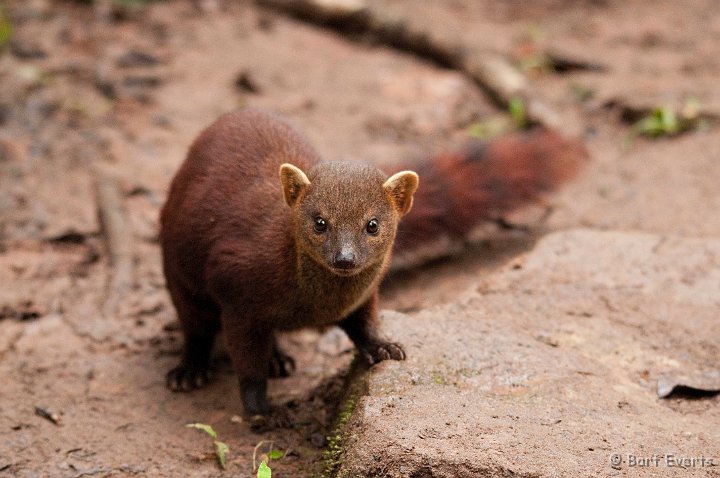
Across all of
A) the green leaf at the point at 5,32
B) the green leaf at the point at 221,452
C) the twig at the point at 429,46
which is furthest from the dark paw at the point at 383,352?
the green leaf at the point at 5,32

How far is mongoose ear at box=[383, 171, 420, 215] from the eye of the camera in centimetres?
475

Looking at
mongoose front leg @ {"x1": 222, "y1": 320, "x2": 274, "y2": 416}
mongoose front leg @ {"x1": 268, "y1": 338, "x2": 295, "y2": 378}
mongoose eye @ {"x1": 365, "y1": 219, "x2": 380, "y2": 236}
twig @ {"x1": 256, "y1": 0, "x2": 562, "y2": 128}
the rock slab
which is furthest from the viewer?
twig @ {"x1": 256, "y1": 0, "x2": 562, "y2": 128}

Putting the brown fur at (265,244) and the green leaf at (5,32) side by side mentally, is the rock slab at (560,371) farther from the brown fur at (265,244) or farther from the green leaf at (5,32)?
the green leaf at (5,32)

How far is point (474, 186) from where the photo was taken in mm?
6539

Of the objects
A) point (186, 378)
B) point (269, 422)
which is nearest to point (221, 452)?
point (269, 422)

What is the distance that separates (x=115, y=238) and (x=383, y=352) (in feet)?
10.1

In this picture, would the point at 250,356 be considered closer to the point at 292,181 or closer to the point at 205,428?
the point at 205,428

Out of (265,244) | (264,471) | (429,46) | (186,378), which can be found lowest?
(186,378)

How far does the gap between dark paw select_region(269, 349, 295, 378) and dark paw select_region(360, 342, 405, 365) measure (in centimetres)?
112

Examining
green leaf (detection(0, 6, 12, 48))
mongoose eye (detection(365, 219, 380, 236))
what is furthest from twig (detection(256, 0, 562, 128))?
mongoose eye (detection(365, 219, 380, 236))

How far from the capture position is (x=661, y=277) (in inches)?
222

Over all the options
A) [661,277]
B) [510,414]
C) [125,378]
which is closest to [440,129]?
[661,277]

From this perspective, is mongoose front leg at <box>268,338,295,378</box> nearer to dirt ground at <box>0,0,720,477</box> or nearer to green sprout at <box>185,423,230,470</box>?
dirt ground at <box>0,0,720,477</box>

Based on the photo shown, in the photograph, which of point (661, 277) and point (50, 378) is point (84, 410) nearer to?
point (50, 378)
